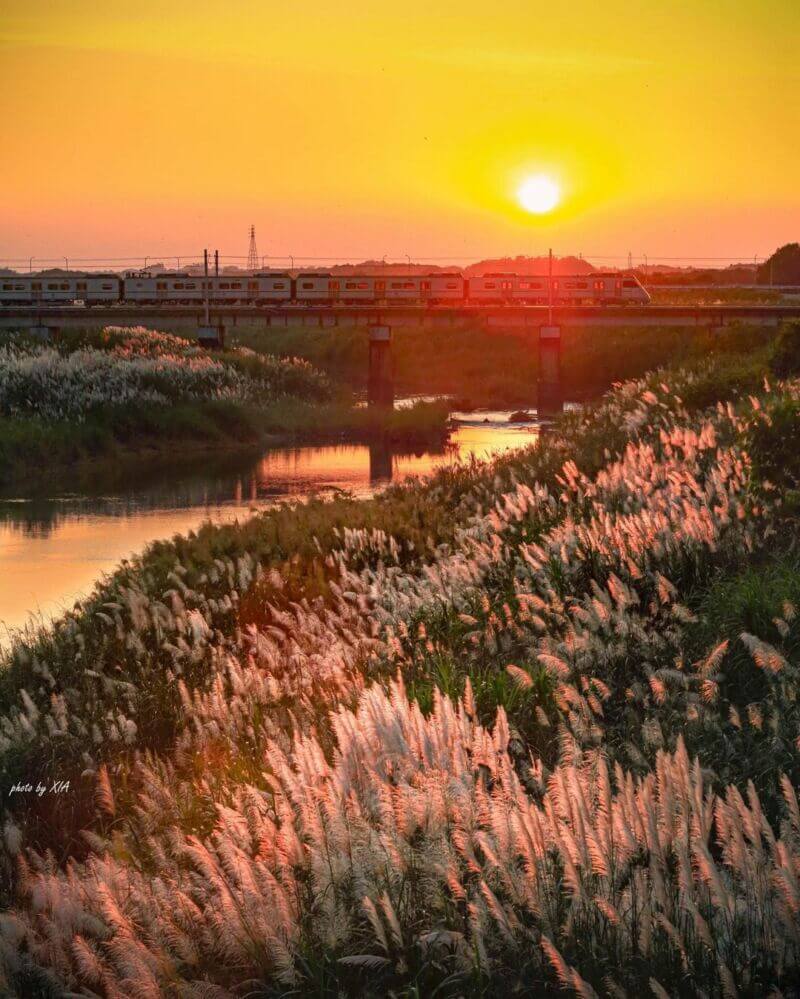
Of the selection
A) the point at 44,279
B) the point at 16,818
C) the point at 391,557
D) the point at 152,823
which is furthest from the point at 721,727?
the point at 44,279

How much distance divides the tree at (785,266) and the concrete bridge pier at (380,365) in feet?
233

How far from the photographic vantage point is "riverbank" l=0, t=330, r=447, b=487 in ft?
127

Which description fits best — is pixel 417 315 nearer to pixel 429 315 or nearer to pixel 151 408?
pixel 429 315

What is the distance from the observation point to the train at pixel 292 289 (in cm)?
8206

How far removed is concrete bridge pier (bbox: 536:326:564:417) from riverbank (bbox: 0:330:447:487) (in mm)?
10880

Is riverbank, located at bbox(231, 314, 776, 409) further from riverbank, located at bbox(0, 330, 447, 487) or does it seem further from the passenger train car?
riverbank, located at bbox(0, 330, 447, 487)

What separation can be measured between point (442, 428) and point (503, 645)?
130 ft

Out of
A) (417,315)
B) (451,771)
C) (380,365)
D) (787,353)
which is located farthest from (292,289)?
(451,771)

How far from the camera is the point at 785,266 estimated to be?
12988cm

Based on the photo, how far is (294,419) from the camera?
50.2 meters

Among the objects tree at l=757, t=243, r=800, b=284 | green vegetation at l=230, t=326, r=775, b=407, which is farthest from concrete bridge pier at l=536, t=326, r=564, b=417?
tree at l=757, t=243, r=800, b=284

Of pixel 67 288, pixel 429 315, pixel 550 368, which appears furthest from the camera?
pixel 67 288

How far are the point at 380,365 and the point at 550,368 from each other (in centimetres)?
809

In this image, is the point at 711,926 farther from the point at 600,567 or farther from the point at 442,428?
the point at 442,428
